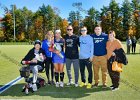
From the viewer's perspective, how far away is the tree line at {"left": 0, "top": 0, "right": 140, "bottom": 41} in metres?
97.6

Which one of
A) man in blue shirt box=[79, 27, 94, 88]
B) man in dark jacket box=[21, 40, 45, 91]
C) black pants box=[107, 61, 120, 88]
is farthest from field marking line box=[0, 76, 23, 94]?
black pants box=[107, 61, 120, 88]

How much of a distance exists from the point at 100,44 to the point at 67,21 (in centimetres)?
10020

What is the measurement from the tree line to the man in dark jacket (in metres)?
82.5

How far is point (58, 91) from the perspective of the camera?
11.2 m

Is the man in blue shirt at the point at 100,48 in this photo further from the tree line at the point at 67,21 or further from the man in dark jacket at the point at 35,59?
the tree line at the point at 67,21

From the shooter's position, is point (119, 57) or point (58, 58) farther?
point (58, 58)

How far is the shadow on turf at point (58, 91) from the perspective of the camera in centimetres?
1058

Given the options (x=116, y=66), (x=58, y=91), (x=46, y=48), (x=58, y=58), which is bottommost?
(x=58, y=91)

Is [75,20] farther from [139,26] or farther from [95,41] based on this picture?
[95,41]

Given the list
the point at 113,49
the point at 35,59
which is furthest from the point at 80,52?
the point at 35,59

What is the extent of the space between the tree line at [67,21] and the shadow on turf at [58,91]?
8235 centimetres

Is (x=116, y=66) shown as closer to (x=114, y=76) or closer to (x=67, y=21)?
(x=114, y=76)

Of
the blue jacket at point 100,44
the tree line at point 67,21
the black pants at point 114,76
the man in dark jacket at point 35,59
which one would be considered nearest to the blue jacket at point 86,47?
the blue jacket at point 100,44

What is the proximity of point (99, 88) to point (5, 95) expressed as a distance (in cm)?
302
